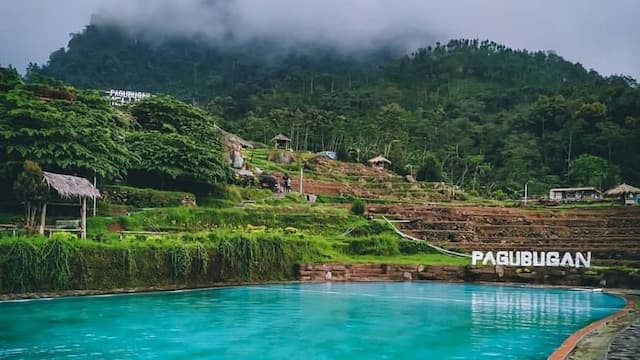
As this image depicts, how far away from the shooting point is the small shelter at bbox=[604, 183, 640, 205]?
3466cm

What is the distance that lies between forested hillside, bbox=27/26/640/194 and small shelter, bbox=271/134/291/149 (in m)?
2.19

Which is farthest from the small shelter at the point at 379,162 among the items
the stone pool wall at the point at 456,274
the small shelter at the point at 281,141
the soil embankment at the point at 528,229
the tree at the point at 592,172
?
the stone pool wall at the point at 456,274

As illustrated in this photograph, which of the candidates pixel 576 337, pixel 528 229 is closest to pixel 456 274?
pixel 528 229

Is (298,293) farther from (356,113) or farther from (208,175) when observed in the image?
(356,113)

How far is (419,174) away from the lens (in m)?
48.7

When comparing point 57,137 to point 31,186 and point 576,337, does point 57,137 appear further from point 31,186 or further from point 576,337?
point 576,337

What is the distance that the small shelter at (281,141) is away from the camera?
58.3 metres

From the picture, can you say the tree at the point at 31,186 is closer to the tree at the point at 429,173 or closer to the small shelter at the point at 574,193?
the small shelter at the point at 574,193

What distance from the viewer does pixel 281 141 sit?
197ft

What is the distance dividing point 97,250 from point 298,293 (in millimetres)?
5402

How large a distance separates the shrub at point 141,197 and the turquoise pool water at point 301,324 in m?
8.08

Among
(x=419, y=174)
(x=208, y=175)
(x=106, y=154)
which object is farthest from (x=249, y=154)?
(x=106, y=154)

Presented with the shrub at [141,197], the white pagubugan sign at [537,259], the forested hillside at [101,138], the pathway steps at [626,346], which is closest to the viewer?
the pathway steps at [626,346]

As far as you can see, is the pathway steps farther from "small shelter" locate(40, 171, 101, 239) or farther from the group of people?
the group of people
